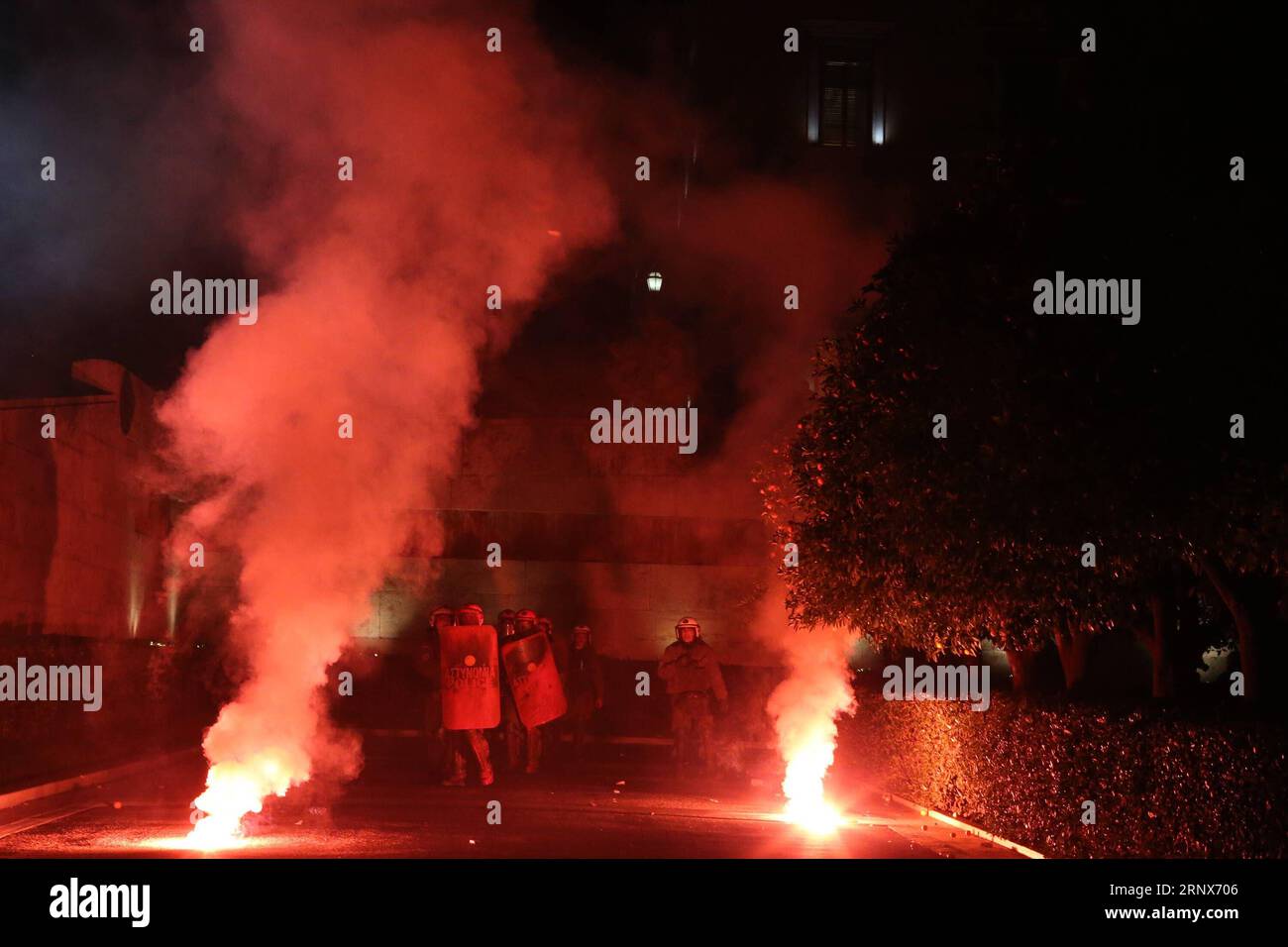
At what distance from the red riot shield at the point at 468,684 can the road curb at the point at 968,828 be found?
4889 millimetres

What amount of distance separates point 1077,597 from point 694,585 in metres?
18.6

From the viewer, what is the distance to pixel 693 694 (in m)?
19.1

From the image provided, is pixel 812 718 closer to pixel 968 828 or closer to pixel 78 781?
pixel 968 828

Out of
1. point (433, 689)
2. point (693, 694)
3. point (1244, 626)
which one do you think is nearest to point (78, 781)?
point (433, 689)

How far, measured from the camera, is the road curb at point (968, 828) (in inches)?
434

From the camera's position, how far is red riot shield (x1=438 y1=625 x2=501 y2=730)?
592 inches

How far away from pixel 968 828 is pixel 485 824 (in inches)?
181

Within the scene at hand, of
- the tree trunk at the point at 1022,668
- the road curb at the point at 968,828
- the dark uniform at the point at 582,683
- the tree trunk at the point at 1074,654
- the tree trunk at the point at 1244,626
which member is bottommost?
the road curb at the point at 968,828

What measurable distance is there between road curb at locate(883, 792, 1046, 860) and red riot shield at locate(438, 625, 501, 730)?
16.0 ft

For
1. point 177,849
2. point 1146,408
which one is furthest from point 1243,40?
point 177,849

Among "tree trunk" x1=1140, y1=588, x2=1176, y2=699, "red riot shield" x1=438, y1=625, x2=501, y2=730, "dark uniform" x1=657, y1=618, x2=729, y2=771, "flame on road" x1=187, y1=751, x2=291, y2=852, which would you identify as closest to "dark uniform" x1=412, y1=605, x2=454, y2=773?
"red riot shield" x1=438, y1=625, x2=501, y2=730

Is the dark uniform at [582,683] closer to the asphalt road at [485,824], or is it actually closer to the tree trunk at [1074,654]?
the asphalt road at [485,824]

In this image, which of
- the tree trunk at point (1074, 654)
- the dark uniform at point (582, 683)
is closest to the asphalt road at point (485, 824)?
the tree trunk at point (1074, 654)
